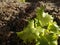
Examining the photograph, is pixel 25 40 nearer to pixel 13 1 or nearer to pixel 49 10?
pixel 49 10

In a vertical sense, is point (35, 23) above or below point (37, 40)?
above

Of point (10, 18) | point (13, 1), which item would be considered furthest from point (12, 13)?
point (13, 1)

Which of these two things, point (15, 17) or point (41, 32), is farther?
point (15, 17)

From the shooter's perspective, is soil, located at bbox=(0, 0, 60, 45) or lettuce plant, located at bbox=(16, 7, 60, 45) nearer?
lettuce plant, located at bbox=(16, 7, 60, 45)

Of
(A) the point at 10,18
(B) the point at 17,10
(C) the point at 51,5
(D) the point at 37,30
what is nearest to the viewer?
(D) the point at 37,30

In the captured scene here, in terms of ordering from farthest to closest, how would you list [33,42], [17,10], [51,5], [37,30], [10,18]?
[51,5], [17,10], [10,18], [33,42], [37,30]

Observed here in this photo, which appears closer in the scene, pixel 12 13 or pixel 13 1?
pixel 12 13

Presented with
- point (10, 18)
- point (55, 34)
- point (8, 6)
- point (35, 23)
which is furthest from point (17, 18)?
point (55, 34)

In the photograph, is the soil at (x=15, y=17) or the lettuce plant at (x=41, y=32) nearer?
the lettuce plant at (x=41, y=32)
